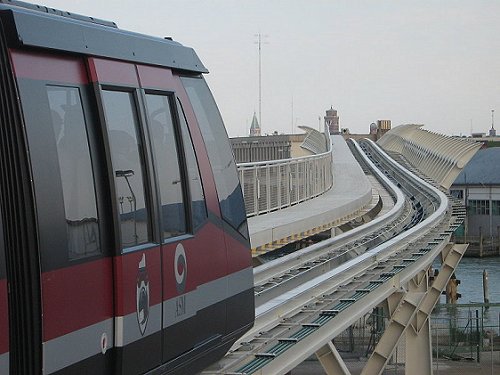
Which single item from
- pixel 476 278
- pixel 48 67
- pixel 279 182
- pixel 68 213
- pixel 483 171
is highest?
pixel 48 67

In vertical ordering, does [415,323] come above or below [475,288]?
above

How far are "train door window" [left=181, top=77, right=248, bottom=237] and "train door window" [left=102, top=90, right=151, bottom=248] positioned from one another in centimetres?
114

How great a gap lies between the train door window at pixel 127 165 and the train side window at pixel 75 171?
23 centimetres

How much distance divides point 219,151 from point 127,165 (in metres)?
1.66

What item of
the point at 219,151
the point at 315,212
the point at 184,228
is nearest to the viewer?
the point at 184,228

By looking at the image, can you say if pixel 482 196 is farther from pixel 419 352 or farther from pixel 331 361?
pixel 331 361

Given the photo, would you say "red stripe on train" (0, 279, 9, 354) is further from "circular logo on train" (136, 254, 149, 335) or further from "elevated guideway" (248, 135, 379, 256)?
"elevated guideway" (248, 135, 379, 256)

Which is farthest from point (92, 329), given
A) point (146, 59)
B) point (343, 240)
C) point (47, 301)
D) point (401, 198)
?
point (401, 198)

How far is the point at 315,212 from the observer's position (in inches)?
870

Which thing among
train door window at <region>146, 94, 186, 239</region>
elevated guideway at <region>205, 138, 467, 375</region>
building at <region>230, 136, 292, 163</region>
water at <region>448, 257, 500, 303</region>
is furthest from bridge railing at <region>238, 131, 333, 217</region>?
building at <region>230, 136, 292, 163</region>

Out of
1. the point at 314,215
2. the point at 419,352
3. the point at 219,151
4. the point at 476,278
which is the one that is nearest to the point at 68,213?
the point at 219,151

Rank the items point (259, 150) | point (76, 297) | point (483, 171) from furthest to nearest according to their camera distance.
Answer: point (483, 171)
point (259, 150)
point (76, 297)

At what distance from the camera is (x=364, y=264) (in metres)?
15.6

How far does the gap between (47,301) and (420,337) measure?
2143cm
